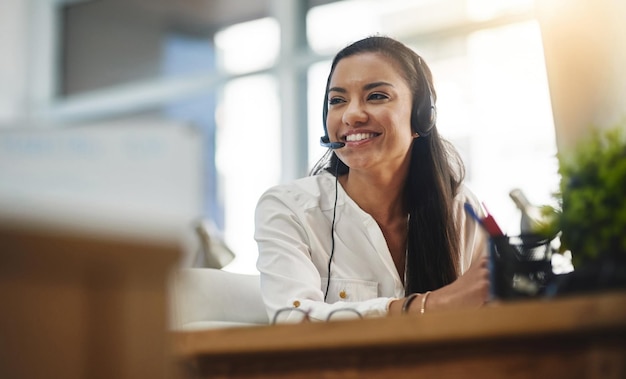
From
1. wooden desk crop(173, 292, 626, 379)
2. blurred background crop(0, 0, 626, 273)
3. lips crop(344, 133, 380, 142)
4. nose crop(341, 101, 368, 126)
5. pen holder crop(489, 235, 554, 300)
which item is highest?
blurred background crop(0, 0, 626, 273)

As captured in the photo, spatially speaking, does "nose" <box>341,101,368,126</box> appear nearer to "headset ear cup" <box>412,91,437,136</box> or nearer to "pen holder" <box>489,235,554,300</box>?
"headset ear cup" <box>412,91,437,136</box>

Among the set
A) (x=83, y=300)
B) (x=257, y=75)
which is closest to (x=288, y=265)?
(x=83, y=300)

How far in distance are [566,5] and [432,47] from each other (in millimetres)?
2299

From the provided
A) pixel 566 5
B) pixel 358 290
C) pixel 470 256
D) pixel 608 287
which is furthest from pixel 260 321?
pixel 608 287

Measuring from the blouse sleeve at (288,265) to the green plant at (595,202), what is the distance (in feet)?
1.43

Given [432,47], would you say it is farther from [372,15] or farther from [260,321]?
[260,321]

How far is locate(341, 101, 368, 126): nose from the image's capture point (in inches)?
71.3

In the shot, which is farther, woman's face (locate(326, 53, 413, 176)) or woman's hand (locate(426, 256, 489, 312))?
woman's face (locate(326, 53, 413, 176))

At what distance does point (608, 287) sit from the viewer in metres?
0.87

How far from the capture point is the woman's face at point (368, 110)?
5.98 ft

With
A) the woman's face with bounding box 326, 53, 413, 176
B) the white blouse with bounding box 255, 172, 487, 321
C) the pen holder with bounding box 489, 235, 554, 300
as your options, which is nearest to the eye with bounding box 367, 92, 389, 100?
the woman's face with bounding box 326, 53, 413, 176

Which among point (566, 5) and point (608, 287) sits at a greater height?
point (566, 5)

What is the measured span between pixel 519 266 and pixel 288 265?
681mm

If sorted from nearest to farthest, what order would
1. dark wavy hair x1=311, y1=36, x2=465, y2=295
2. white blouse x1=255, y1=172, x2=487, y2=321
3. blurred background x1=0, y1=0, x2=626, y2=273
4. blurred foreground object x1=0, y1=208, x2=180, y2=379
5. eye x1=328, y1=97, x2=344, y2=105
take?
blurred foreground object x1=0, y1=208, x2=180, y2=379, white blouse x1=255, y1=172, x2=487, y2=321, dark wavy hair x1=311, y1=36, x2=465, y2=295, eye x1=328, y1=97, x2=344, y2=105, blurred background x1=0, y1=0, x2=626, y2=273
